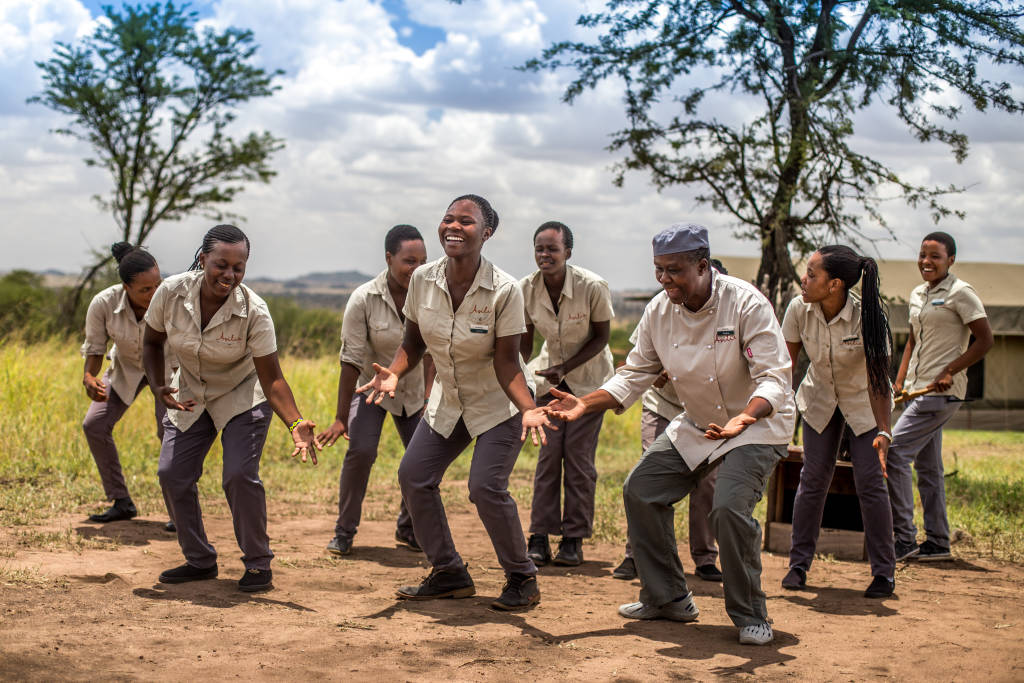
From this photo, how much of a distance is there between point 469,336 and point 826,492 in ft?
7.63

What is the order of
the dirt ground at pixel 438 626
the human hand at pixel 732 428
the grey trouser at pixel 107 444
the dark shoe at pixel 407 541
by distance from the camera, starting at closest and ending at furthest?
the dirt ground at pixel 438 626 → the human hand at pixel 732 428 → the dark shoe at pixel 407 541 → the grey trouser at pixel 107 444

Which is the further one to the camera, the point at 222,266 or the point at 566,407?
the point at 222,266

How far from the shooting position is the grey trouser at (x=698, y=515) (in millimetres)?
6270

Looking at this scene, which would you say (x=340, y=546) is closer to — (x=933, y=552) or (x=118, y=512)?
(x=118, y=512)

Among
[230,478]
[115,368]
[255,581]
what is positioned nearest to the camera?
[230,478]

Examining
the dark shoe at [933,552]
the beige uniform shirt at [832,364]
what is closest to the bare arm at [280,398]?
Result: the beige uniform shirt at [832,364]

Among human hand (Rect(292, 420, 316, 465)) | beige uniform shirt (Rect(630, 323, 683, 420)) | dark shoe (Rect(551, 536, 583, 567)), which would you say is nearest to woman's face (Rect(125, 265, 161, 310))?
human hand (Rect(292, 420, 316, 465))

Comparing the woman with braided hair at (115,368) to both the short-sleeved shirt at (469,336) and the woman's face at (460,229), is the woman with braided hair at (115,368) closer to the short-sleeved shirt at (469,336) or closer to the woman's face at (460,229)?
the short-sleeved shirt at (469,336)

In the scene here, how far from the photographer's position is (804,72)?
33.8 feet

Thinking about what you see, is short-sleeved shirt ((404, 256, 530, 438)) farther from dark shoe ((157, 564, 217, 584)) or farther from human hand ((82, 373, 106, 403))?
human hand ((82, 373, 106, 403))

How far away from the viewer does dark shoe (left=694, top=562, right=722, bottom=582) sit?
623 cm

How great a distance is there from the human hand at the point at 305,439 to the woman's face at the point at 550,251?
6.21 feet

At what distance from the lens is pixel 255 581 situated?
18.0 ft

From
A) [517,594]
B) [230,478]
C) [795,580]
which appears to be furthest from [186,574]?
[795,580]
